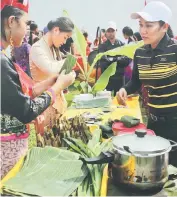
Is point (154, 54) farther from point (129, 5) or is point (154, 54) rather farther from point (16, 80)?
point (129, 5)

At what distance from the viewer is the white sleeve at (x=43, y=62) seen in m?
2.12

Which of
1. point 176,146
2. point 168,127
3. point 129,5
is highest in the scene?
point 129,5

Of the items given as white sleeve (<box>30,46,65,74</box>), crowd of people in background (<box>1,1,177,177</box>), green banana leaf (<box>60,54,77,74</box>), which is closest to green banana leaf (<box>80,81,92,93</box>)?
crowd of people in background (<box>1,1,177,177</box>)

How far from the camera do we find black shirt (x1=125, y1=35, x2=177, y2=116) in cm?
181

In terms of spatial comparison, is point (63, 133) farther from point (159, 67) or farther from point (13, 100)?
point (159, 67)

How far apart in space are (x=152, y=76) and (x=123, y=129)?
521 millimetres

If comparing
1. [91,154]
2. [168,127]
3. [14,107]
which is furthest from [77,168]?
[168,127]

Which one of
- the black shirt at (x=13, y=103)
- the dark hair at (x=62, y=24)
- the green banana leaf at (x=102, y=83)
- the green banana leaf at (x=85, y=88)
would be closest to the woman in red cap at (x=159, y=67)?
the dark hair at (x=62, y=24)

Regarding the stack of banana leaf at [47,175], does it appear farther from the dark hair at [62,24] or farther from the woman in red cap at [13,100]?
the dark hair at [62,24]

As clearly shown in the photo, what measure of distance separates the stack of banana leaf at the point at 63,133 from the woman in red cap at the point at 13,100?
0.56ft

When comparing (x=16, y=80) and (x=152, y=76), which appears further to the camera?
(x=152, y=76)

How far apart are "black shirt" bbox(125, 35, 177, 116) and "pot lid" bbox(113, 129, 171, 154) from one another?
2.85 feet

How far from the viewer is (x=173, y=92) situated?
1839 millimetres

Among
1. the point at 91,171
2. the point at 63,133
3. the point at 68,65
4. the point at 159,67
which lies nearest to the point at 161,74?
the point at 159,67
